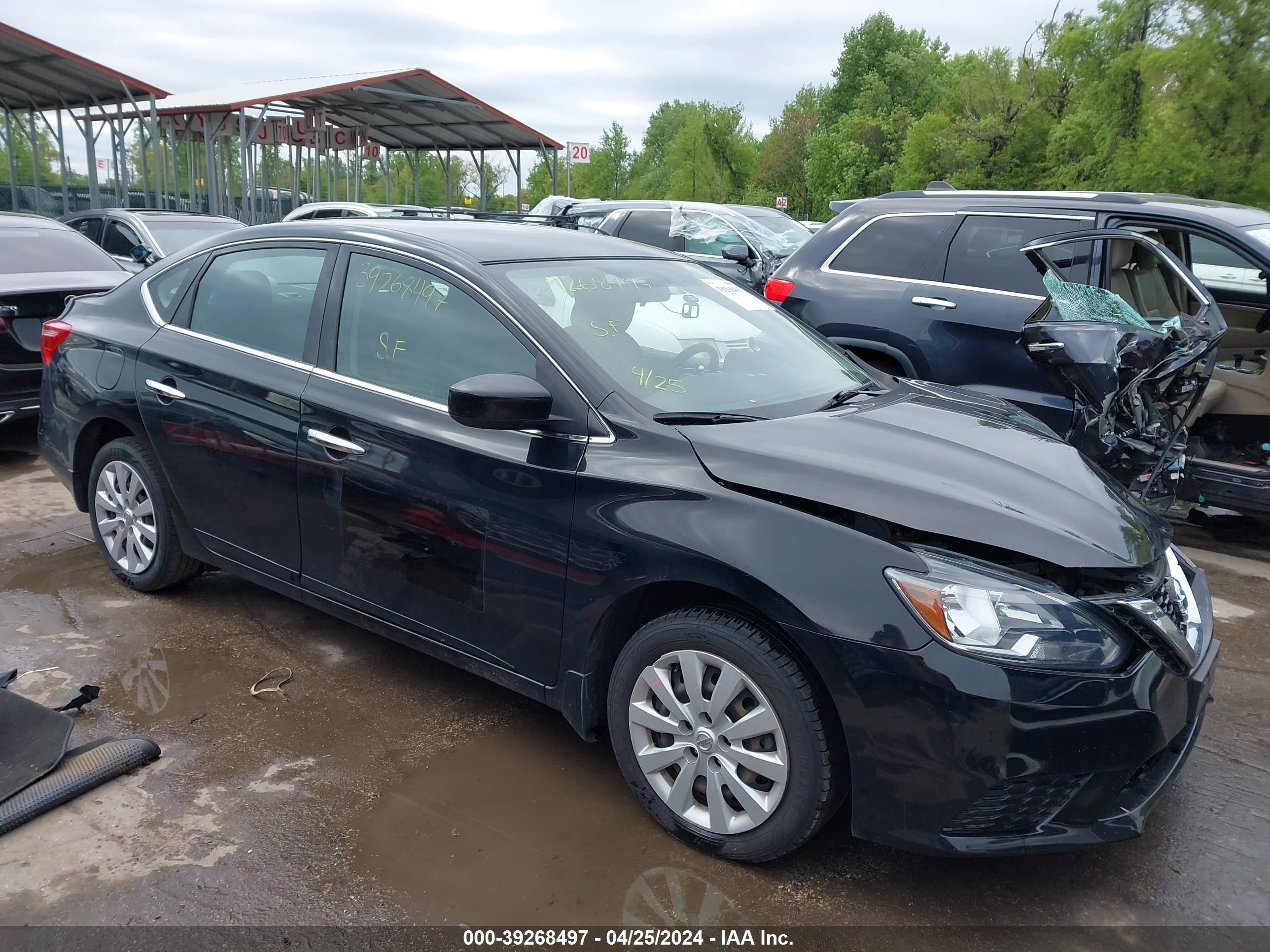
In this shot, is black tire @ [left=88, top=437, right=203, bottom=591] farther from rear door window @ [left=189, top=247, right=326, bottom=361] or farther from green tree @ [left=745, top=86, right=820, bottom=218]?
green tree @ [left=745, top=86, right=820, bottom=218]

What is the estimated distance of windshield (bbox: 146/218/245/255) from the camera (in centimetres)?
1013

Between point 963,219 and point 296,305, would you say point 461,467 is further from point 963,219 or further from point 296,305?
point 963,219

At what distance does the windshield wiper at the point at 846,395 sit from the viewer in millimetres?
3285

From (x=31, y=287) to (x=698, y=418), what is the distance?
577 cm

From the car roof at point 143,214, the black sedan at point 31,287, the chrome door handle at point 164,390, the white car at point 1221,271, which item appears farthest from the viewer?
the car roof at point 143,214

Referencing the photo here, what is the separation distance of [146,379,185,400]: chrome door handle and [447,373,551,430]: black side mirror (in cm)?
171

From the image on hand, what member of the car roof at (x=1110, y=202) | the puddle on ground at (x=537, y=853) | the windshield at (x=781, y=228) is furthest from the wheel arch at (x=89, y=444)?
the windshield at (x=781, y=228)

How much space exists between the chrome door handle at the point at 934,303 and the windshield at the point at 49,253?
19.9ft

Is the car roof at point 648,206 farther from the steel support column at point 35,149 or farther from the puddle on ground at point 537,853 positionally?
the steel support column at point 35,149

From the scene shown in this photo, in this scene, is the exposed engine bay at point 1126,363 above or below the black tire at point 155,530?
above

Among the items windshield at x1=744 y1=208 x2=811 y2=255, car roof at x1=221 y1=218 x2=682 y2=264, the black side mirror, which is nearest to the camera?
the black side mirror

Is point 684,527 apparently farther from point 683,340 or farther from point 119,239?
point 119,239

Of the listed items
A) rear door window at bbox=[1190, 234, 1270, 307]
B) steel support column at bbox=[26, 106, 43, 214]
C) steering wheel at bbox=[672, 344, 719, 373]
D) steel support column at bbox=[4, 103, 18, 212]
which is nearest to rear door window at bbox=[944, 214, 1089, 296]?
rear door window at bbox=[1190, 234, 1270, 307]

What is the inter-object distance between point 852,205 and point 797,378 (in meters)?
3.38
